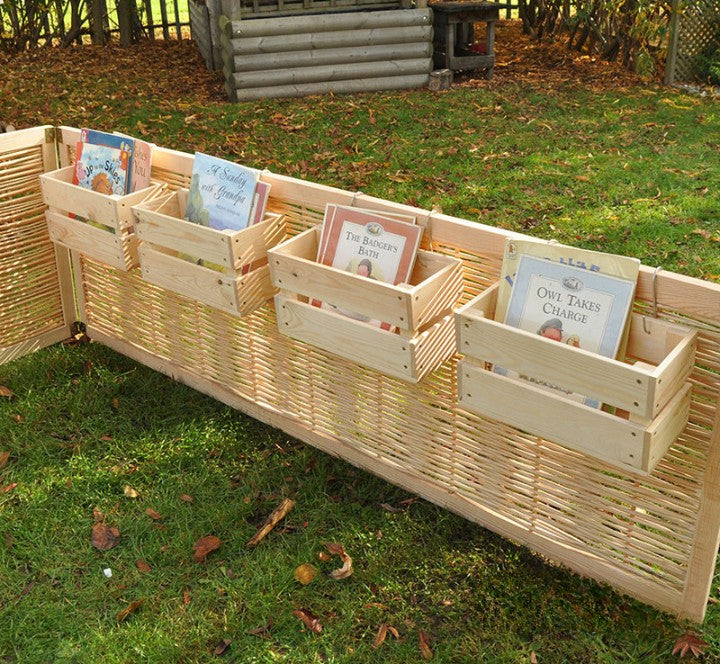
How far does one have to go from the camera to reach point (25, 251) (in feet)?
14.2

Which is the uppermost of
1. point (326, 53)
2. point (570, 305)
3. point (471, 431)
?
point (570, 305)

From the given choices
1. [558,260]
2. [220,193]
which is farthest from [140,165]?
[558,260]

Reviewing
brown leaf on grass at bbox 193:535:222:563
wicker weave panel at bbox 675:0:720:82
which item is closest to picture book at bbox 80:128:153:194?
brown leaf on grass at bbox 193:535:222:563

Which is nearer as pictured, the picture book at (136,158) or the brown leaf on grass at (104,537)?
the brown leaf on grass at (104,537)

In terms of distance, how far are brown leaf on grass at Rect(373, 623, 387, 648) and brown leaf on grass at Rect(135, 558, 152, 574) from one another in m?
0.88

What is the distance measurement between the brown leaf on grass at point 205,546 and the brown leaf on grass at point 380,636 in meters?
0.72

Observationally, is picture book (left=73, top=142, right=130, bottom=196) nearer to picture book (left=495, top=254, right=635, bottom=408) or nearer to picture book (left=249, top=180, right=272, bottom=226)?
picture book (left=249, top=180, right=272, bottom=226)

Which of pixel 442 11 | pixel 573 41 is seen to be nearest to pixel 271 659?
pixel 442 11

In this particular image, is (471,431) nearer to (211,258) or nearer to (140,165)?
(211,258)

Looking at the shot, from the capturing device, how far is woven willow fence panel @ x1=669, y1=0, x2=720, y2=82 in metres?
9.95

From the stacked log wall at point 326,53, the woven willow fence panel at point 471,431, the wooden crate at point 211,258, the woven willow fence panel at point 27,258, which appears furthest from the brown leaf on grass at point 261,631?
the stacked log wall at point 326,53

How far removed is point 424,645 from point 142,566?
3.52 feet

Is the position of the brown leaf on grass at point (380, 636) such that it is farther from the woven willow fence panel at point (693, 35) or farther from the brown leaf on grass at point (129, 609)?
the woven willow fence panel at point (693, 35)

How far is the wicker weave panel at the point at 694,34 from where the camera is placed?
32.7ft
